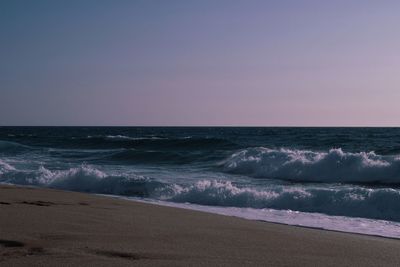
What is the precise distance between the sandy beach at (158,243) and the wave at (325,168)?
12.3m

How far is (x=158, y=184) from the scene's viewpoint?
1320 centimetres

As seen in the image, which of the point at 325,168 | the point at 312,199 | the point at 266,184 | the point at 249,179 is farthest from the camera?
the point at 325,168

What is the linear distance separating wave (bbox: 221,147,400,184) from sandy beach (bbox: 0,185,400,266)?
12.3 metres

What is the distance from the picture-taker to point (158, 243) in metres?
4.60

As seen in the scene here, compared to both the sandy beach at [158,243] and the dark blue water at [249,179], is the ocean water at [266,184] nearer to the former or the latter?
the dark blue water at [249,179]

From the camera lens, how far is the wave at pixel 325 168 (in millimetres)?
17891

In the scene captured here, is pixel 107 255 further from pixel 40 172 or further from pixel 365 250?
pixel 40 172

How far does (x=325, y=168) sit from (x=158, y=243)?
1507cm

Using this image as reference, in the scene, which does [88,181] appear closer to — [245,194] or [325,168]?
[245,194]

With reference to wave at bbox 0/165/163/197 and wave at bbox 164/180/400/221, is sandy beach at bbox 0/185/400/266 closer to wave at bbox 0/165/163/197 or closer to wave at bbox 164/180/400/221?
wave at bbox 164/180/400/221

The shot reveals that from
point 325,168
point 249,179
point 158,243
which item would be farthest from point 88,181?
point 158,243

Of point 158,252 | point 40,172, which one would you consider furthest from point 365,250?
point 40,172

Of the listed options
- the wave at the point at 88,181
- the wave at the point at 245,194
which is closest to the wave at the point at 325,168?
the wave at the point at 245,194

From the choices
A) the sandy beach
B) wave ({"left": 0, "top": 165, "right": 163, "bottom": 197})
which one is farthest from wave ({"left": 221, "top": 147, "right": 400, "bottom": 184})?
the sandy beach
